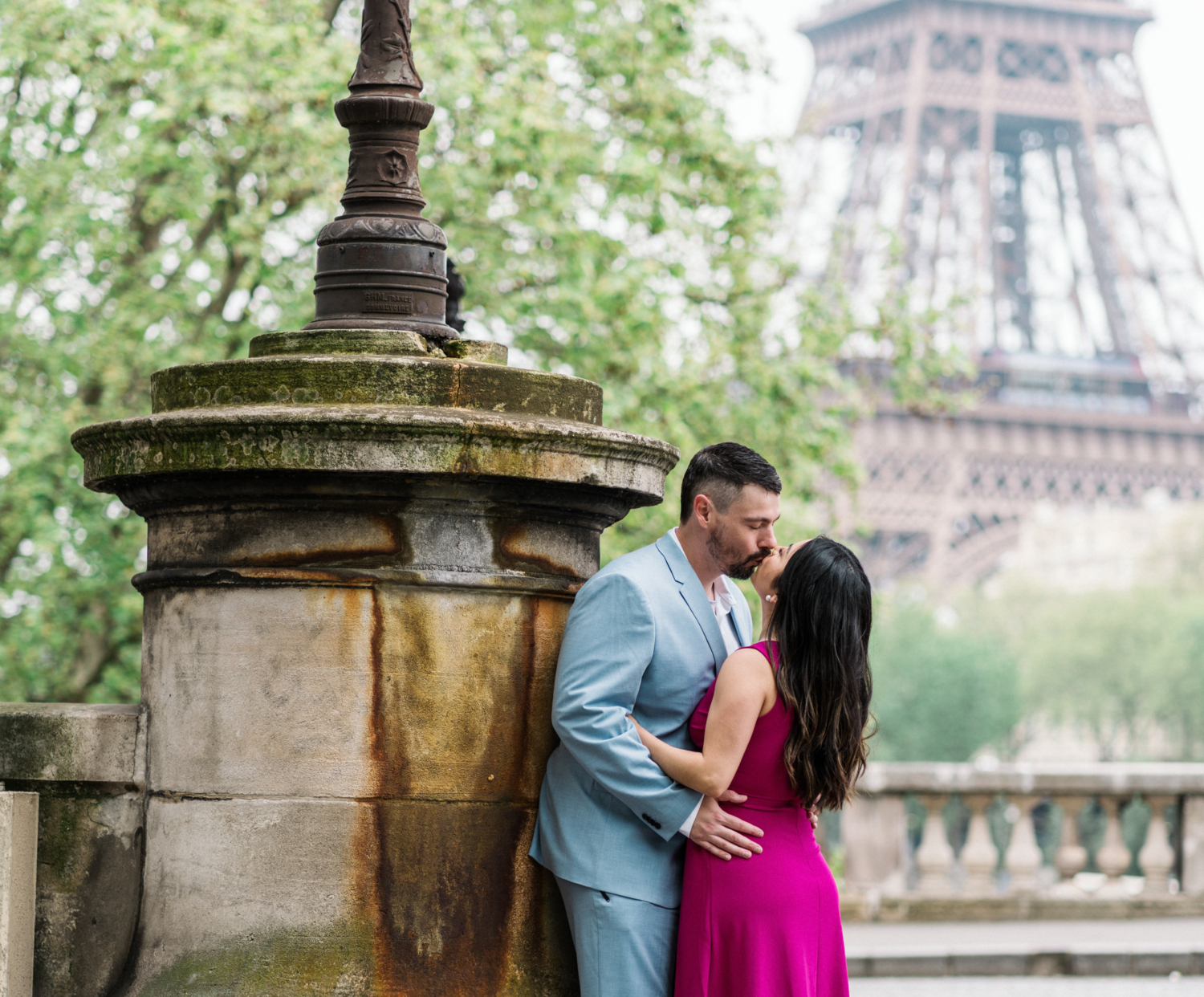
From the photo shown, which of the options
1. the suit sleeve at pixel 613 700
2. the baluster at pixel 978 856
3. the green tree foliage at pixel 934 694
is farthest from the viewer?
the green tree foliage at pixel 934 694

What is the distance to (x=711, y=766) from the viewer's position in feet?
11.0

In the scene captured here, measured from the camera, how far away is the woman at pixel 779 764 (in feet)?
11.0

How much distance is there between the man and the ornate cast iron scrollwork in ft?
2.62

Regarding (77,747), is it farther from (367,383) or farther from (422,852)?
(367,383)

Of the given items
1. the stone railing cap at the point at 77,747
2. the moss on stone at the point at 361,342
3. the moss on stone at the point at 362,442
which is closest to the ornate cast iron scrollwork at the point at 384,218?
the moss on stone at the point at 361,342

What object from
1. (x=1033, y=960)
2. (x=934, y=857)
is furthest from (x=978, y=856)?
(x=1033, y=960)

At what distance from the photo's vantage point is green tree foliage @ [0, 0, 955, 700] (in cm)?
1118

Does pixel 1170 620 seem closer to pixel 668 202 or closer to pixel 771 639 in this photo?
pixel 668 202

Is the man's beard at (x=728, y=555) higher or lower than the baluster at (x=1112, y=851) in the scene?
higher

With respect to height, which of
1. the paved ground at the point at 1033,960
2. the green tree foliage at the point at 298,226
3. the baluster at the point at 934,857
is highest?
the green tree foliage at the point at 298,226

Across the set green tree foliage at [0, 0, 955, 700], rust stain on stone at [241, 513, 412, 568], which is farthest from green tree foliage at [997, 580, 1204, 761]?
rust stain on stone at [241, 513, 412, 568]

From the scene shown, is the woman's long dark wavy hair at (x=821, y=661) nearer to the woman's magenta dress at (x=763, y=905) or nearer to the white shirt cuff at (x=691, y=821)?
the woman's magenta dress at (x=763, y=905)

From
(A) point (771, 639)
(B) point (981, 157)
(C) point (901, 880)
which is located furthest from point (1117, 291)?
(A) point (771, 639)

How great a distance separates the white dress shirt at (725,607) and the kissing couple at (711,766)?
5.2 inches
